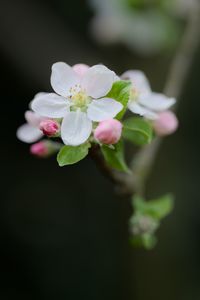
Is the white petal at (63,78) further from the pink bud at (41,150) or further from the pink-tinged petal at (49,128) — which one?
the pink bud at (41,150)

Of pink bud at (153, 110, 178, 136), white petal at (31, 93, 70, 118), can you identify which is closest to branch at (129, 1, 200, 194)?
pink bud at (153, 110, 178, 136)

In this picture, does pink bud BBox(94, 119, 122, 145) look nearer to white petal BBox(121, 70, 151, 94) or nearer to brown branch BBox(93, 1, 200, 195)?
brown branch BBox(93, 1, 200, 195)

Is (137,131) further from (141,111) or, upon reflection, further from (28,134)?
(28,134)

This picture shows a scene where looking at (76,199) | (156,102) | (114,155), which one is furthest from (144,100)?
(76,199)

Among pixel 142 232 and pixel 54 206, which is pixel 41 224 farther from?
pixel 142 232

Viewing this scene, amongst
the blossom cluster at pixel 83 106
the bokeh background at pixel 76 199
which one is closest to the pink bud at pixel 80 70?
the blossom cluster at pixel 83 106

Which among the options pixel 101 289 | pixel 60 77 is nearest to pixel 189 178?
pixel 101 289
